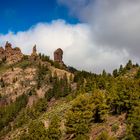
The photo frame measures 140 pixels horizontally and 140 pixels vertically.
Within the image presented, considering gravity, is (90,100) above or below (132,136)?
above

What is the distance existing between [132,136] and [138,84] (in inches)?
1646

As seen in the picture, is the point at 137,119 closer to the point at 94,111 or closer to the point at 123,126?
the point at 123,126

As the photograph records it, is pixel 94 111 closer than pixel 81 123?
No

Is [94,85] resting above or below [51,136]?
above

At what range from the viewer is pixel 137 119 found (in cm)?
9750

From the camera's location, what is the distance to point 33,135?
11938 cm

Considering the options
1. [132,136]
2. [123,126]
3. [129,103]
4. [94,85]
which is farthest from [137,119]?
[94,85]

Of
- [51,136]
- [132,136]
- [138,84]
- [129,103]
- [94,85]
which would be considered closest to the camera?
[132,136]

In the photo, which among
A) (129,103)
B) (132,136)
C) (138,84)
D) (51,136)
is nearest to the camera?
(132,136)

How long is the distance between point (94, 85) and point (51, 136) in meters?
66.3

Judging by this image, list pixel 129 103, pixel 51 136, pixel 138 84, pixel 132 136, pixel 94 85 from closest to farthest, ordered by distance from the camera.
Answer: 1. pixel 132 136
2. pixel 51 136
3. pixel 129 103
4. pixel 138 84
5. pixel 94 85

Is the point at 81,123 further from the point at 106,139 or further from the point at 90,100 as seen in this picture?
the point at 106,139

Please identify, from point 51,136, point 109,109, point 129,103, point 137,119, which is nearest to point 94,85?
point 109,109

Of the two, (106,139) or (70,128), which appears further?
(70,128)
